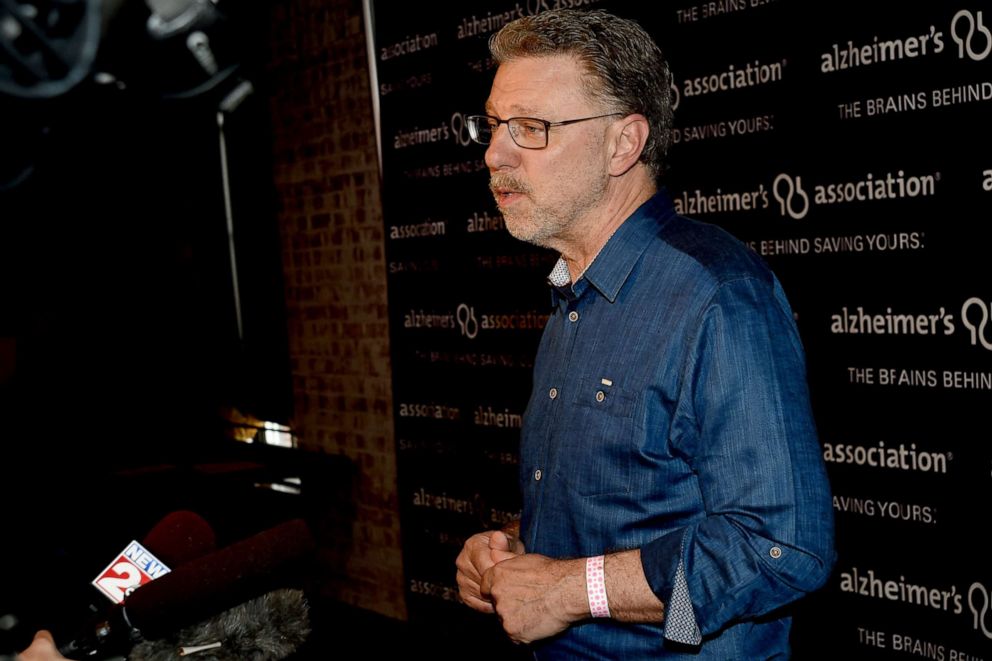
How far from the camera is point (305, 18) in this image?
4574mm

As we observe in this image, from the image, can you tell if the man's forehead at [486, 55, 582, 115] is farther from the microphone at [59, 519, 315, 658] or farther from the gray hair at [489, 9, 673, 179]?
the microphone at [59, 519, 315, 658]

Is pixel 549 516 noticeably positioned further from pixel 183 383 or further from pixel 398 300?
pixel 183 383

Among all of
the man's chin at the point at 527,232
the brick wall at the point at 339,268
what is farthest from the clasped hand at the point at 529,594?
the brick wall at the point at 339,268

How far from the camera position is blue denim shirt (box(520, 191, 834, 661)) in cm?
126

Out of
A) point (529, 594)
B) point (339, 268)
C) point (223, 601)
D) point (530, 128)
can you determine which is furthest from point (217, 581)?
point (339, 268)

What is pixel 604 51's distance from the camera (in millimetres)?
1577

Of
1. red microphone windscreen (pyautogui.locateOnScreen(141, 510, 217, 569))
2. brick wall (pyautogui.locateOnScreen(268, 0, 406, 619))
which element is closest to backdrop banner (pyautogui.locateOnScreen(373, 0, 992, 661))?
brick wall (pyautogui.locateOnScreen(268, 0, 406, 619))

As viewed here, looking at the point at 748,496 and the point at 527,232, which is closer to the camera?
the point at 748,496

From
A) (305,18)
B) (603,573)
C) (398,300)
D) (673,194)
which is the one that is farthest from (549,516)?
(305,18)

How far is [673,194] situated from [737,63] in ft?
1.57

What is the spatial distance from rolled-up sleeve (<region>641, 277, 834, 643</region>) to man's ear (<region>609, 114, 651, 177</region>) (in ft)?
1.38

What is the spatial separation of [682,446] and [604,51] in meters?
0.74

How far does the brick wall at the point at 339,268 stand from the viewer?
14.3ft

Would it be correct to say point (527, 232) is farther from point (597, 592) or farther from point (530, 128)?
point (597, 592)
